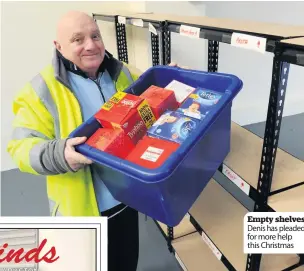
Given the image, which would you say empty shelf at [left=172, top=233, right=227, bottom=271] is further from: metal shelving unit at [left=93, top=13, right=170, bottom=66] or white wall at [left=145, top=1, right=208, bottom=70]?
white wall at [left=145, top=1, right=208, bottom=70]

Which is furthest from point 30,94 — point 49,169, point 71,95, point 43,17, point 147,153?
point 43,17

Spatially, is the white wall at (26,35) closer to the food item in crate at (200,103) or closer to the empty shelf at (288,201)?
the food item in crate at (200,103)

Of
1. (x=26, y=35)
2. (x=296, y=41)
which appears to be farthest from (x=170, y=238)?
(x=26, y=35)

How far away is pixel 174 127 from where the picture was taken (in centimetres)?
97

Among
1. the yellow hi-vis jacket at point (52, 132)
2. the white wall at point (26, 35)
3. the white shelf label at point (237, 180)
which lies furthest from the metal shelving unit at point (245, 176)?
the white wall at point (26, 35)

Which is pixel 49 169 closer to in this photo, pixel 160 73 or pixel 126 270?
pixel 160 73

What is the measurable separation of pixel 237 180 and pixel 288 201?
20cm

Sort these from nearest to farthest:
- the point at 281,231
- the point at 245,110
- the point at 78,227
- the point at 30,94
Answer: the point at 78,227 → the point at 281,231 → the point at 30,94 → the point at 245,110

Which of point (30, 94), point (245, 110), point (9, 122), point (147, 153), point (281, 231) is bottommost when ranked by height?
point (245, 110)

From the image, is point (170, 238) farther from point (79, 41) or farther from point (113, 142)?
point (79, 41)

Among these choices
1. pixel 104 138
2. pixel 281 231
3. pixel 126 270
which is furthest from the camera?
pixel 126 270

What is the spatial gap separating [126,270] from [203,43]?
198cm

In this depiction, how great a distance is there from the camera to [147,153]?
3.05 feet

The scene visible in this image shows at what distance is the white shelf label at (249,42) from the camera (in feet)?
3.08
